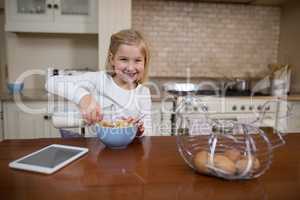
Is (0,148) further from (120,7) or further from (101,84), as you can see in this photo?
(120,7)

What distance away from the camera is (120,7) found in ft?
6.72

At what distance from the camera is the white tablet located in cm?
65

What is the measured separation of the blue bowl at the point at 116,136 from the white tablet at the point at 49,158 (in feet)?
0.22

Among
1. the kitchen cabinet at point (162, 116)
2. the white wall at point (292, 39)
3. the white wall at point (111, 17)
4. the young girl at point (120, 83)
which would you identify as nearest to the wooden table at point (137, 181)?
the young girl at point (120, 83)

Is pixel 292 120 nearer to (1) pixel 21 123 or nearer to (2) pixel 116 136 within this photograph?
(2) pixel 116 136

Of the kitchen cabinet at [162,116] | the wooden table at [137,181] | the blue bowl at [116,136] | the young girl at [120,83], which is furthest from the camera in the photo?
the kitchen cabinet at [162,116]

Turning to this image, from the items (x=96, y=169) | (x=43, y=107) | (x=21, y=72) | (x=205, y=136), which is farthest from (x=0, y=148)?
(x=21, y=72)

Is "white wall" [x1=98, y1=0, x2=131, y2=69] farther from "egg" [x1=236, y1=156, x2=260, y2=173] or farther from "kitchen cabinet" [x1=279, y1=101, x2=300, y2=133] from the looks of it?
"egg" [x1=236, y1=156, x2=260, y2=173]

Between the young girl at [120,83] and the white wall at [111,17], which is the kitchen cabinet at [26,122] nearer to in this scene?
the white wall at [111,17]

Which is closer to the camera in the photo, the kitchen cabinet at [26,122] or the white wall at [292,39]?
the kitchen cabinet at [26,122]

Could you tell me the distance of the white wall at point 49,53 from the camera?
2.38 m

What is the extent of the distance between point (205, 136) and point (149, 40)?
171 cm

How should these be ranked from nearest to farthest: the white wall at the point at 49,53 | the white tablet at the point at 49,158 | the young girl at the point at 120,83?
the white tablet at the point at 49,158, the young girl at the point at 120,83, the white wall at the point at 49,53

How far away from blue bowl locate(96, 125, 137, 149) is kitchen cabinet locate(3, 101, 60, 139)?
1.34 metres
